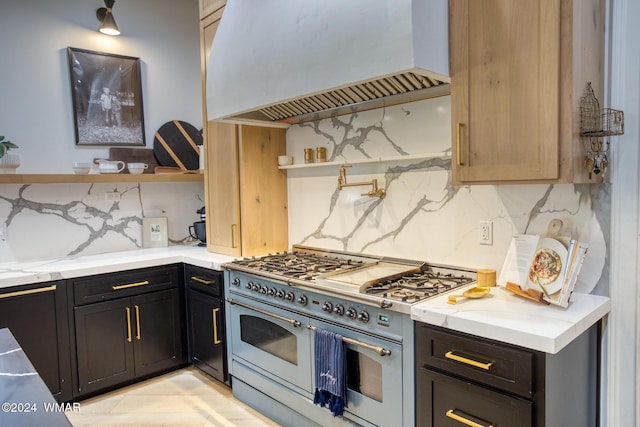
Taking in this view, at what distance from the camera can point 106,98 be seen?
363cm

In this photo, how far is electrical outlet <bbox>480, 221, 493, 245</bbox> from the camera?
2.20m

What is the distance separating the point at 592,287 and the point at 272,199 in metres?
2.10

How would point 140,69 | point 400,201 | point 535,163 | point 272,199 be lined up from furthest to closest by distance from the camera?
point 140,69
point 272,199
point 400,201
point 535,163

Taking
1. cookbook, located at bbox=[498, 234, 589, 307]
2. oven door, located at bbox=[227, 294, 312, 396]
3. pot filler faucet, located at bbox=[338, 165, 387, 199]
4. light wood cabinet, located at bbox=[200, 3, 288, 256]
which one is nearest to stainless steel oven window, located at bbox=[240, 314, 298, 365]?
oven door, located at bbox=[227, 294, 312, 396]

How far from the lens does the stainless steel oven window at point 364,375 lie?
203 centimetres

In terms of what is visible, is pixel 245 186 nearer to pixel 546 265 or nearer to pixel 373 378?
pixel 373 378

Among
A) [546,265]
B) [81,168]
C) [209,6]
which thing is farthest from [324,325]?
[209,6]

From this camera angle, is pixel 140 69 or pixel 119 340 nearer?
pixel 119 340

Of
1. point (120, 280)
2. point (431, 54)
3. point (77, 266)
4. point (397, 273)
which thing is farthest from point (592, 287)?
point (77, 266)

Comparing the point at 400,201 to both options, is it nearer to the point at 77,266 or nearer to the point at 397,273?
the point at 397,273

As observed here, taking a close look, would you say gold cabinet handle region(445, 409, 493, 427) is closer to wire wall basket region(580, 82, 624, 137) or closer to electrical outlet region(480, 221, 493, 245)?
electrical outlet region(480, 221, 493, 245)

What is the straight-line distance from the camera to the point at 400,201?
258cm

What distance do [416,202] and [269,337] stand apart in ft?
3.85

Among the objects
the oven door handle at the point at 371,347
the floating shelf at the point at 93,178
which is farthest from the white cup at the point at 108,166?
the oven door handle at the point at 371,347
